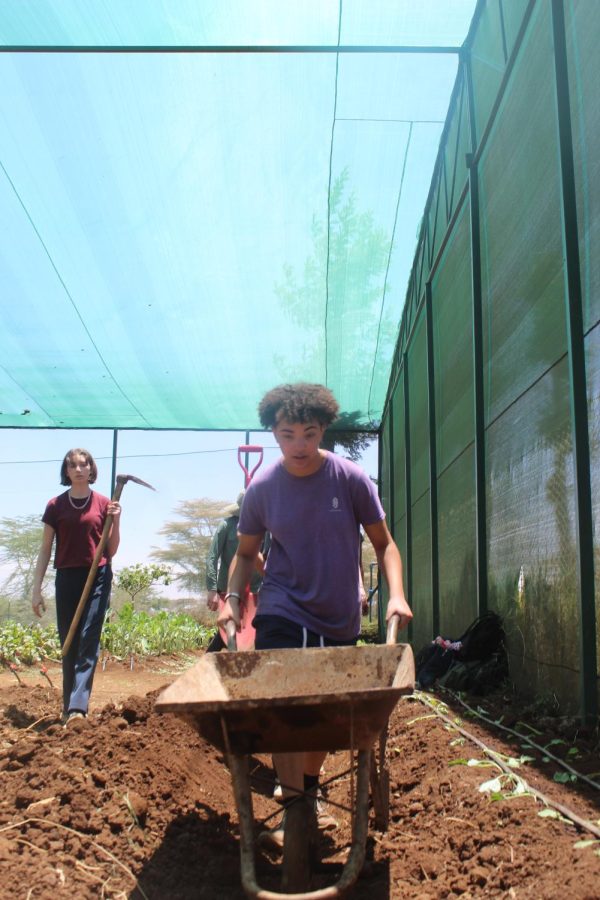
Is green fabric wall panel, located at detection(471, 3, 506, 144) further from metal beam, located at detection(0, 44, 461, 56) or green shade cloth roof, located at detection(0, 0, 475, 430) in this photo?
metal beam, located at detection(0, 44, 461, 56)

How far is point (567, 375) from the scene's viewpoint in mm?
3768

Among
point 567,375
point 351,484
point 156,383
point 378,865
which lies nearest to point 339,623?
point 351,484

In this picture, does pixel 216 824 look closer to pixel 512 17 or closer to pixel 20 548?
pixel 512 17

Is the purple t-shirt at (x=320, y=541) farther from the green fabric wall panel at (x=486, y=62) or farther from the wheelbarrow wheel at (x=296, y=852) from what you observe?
the green fabric wall panel at (x=486, y=62)

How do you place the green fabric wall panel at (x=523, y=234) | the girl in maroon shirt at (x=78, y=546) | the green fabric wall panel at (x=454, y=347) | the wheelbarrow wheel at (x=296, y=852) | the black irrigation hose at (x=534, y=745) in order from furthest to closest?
the green fabric wall panel at (x=454, y=347), the girl in maroon shirt at (x=78, y=546), the green fabric wall panel at (x=523, y=234), the black irrigation hose at (x=534, y=745), the wheelbarrow wheel at (x=296, y=852)

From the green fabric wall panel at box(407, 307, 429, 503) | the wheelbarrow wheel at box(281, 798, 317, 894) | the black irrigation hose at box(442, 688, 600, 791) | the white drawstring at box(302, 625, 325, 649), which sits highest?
the green fabric wall panel at box(407, 307, 429, 503)

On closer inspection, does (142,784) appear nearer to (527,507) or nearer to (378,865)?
(378,865)

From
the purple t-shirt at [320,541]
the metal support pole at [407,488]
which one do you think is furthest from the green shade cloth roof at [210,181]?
the purple t-shirt at [320,541]

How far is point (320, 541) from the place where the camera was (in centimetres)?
288

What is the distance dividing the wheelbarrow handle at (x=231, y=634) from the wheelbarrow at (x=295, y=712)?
0.70 ft

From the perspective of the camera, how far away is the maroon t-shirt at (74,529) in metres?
5.06

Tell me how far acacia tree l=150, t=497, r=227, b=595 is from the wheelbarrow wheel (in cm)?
2046

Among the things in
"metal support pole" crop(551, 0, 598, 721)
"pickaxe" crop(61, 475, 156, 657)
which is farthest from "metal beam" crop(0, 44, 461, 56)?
"pickaxe" crop(61, 475, 156, 657)

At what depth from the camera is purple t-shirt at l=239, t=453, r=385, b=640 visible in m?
2.88
